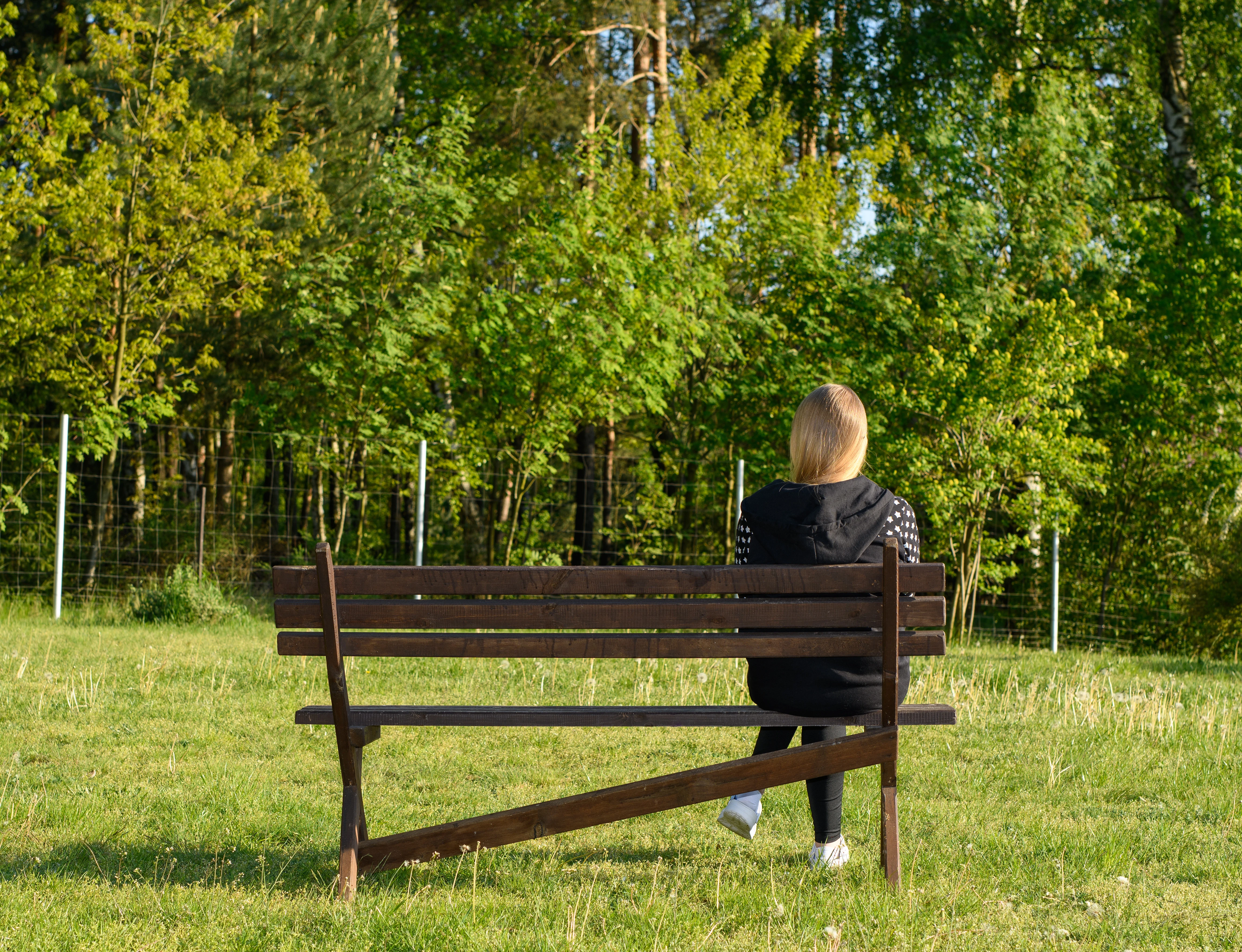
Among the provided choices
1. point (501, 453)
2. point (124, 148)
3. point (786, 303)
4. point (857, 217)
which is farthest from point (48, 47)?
point (857, 217)

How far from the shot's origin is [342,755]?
345cm

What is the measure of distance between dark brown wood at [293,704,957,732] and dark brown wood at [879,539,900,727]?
3cm

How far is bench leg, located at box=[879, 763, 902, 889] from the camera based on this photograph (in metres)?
3.39

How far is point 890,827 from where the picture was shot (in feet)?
11.2

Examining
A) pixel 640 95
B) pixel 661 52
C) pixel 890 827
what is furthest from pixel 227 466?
pixel 890 827

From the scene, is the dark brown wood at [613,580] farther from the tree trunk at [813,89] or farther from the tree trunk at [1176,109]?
the tree trunk at [813,89]

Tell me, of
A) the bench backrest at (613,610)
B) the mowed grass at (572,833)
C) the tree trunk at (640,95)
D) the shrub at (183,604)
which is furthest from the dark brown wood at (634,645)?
the tree trunk at (640,95)

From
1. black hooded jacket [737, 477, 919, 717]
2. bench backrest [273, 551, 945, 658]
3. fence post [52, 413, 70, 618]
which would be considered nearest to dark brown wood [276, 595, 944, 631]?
bench backrest [273, 551, 945, 658]

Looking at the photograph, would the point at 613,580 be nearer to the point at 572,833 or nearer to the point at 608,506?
the point at 572,833

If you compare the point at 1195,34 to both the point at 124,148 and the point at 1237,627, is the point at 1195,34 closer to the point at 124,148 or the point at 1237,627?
the point at 1237,627

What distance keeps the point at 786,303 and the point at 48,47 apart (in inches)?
400

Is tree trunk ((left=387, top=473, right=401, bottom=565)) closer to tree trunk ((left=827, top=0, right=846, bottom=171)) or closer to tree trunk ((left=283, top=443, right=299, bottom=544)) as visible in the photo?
tree trunk ((left=283, top=443, right=299, bottom=544))

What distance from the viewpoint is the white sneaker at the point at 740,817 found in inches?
139

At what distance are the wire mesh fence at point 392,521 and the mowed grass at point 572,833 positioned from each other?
5.85 meters
